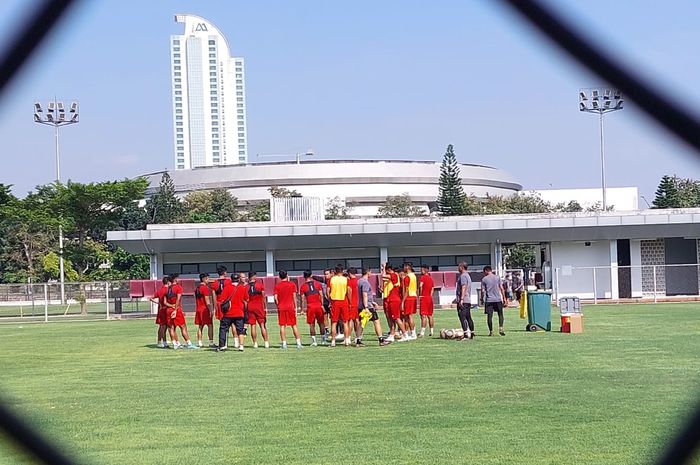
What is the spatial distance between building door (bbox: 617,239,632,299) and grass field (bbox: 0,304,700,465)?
69.1ft

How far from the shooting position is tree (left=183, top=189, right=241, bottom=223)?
79.6 metres

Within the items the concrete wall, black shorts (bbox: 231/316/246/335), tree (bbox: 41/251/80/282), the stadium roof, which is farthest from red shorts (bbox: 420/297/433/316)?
tree (bbox: 41/251/80/282)

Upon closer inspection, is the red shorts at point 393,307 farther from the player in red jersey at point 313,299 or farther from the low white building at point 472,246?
the low white building at point 472,246

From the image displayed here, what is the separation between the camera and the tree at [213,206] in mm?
79562

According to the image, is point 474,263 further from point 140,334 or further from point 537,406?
point 537,406

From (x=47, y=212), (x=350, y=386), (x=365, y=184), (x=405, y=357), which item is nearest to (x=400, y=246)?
(x=47, y=212)

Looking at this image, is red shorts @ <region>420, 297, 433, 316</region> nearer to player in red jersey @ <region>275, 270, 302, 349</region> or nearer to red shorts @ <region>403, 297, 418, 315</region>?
red shorts @ <region>403, 297, 418, 315</region>

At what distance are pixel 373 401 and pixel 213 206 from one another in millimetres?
73580

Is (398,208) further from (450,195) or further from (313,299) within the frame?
(313,299)

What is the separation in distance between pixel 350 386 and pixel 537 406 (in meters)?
3.00

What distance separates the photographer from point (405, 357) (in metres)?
15.6

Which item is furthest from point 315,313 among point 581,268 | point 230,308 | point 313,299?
point 581,268

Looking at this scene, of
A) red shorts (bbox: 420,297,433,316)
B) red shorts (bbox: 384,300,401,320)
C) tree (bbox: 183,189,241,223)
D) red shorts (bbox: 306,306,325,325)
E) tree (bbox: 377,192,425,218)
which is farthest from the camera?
tree (bbox: 377,192,425,218)

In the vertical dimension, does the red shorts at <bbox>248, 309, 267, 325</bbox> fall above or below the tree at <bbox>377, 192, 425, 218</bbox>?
below
